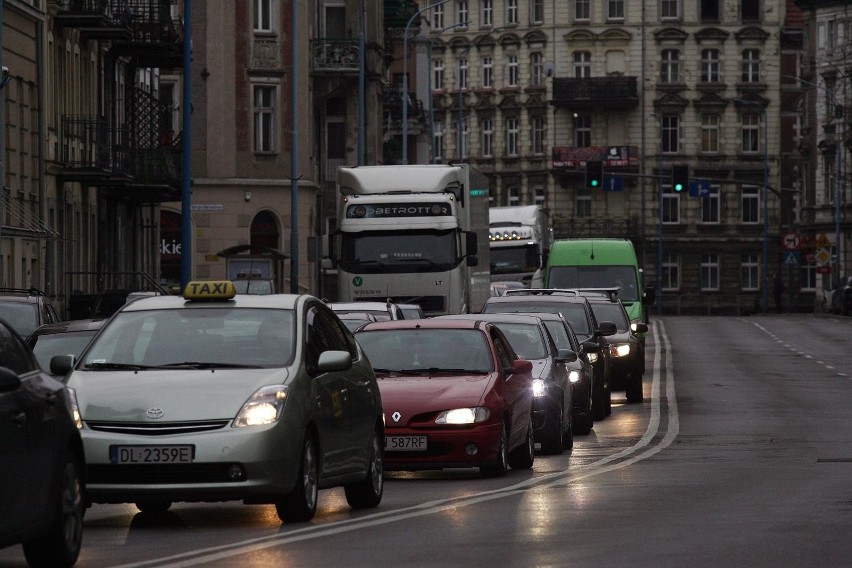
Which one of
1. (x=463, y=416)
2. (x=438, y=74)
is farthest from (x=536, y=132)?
(x=463, y=416)

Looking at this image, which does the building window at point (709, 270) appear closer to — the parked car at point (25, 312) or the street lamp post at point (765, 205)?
the street lamp post at point (765, 205)

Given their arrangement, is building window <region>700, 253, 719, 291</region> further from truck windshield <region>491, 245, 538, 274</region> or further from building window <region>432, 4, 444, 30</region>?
truck windshield <region>491, 245, 538, 274</region>

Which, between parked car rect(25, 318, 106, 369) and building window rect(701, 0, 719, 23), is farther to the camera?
building window rect(701, 0, 719, 23)

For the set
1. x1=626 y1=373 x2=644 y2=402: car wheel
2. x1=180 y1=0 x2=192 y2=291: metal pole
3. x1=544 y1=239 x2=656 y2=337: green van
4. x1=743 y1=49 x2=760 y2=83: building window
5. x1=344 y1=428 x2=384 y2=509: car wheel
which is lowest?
x1=626 y1=373 x2=644 y2=402: car wheel

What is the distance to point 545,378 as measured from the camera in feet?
70.1

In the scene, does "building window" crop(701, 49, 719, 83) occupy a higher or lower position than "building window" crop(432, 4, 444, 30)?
lower

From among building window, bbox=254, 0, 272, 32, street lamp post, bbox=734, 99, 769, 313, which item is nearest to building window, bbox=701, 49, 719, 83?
street lamp post, bbox=734, 99, 769, 313

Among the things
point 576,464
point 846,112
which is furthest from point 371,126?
point 576,464

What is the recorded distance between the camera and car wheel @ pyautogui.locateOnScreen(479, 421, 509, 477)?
1778 centimetres

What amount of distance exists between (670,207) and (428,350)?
10113 centimetres

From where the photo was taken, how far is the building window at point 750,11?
120 meters

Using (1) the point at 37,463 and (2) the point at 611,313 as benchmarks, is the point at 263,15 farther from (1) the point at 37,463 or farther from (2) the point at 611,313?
(1) the point at 37,463

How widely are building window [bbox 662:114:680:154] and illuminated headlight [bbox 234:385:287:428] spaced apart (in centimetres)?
10856

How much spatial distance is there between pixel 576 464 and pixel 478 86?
105 metres
